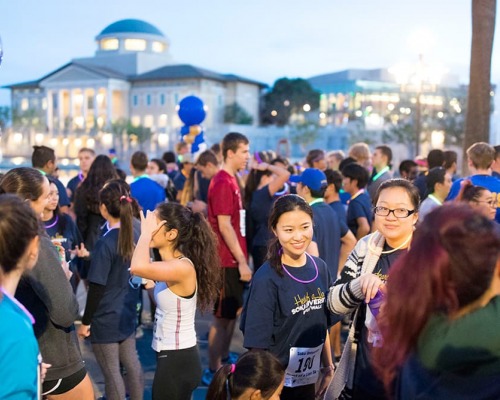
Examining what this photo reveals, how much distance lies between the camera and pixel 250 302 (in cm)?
324

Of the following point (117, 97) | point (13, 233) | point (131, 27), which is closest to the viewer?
point (13, 233)

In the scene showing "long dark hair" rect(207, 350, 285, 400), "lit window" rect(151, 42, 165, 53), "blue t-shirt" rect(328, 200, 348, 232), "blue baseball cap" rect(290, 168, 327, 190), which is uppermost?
"lit window" rect(151, 42, 165, 53)

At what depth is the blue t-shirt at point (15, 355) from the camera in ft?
6.39

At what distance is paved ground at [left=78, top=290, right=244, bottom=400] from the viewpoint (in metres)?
5.25

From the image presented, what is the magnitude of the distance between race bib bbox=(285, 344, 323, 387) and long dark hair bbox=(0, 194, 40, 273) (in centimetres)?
157

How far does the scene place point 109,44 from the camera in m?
96.8

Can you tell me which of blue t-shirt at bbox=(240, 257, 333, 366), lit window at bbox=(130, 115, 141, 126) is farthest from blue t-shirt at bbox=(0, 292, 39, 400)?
lit window at bbox=(130, 115, 141, 126)

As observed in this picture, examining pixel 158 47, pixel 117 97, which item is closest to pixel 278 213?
pixel 117 97

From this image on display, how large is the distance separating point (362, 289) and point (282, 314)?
0.74m

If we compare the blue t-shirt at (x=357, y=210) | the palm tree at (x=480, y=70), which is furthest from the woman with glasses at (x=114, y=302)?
the palm tree at (x=480, y=70)

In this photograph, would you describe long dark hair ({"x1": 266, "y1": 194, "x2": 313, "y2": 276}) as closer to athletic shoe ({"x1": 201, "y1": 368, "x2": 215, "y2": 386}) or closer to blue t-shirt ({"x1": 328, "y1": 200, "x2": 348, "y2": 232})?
athletic shoe ({"x1": 201, "y1": 368, "x2": 215, "y2": 386})

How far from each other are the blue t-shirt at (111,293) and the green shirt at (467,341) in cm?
274

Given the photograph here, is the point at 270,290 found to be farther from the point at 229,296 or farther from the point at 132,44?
the point at 132,44

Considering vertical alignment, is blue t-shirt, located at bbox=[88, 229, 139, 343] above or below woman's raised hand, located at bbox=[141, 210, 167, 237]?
below
